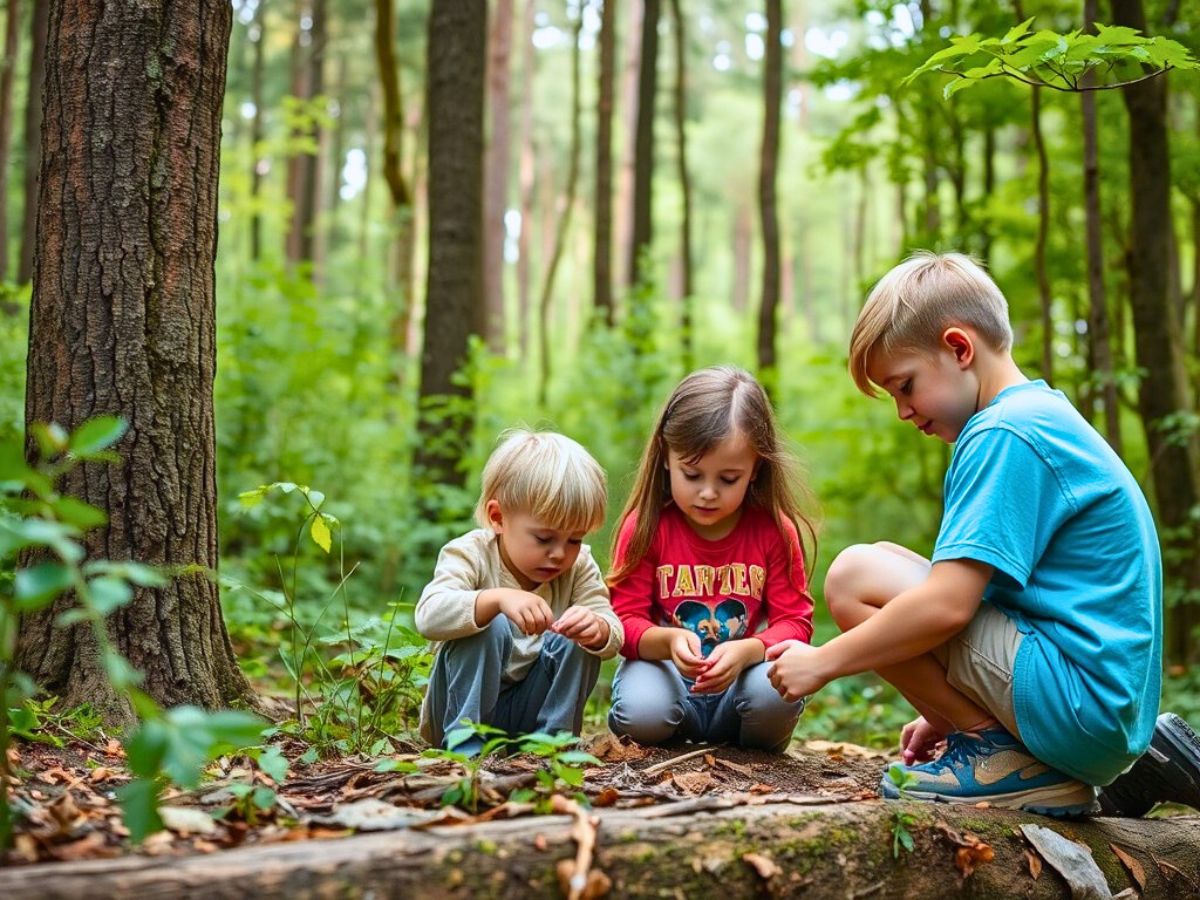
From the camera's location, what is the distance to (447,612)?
Answer: 9.53 feet

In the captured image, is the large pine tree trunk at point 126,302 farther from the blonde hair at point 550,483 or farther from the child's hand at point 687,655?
the child's hand at point 687,655

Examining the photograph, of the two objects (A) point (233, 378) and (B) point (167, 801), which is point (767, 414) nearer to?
(B) point (167, 801)

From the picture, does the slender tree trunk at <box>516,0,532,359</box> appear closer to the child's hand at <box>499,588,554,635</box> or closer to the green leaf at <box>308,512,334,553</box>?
the green leaf at <box>308,512,334,553</box>

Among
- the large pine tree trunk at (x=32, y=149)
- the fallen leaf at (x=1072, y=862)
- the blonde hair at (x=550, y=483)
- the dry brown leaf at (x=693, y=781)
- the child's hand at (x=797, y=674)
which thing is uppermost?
the large pine tree trunk at (x=32, y=149)

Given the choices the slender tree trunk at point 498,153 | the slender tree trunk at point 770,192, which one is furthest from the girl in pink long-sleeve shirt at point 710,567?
the slender tree trunk at point 498,153

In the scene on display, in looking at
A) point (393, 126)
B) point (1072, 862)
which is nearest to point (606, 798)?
point (1072, 862)

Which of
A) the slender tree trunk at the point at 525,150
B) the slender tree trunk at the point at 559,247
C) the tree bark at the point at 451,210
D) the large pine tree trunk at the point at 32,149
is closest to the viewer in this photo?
the tree bark at the point at 451,210

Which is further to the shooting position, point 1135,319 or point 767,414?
point 1135,319

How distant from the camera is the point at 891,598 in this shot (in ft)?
8.80

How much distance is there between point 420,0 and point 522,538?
65.1 ft

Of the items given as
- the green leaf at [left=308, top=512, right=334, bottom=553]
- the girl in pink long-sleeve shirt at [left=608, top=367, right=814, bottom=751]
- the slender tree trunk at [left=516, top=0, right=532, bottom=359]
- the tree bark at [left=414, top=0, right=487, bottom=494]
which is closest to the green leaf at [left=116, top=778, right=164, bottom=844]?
the green leaf at [left=308, top=512, right=334, bottom=553]

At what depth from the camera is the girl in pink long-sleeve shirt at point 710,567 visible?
325 cm

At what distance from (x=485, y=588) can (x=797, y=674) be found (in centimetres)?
97

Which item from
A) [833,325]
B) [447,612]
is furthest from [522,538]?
[833,325]
